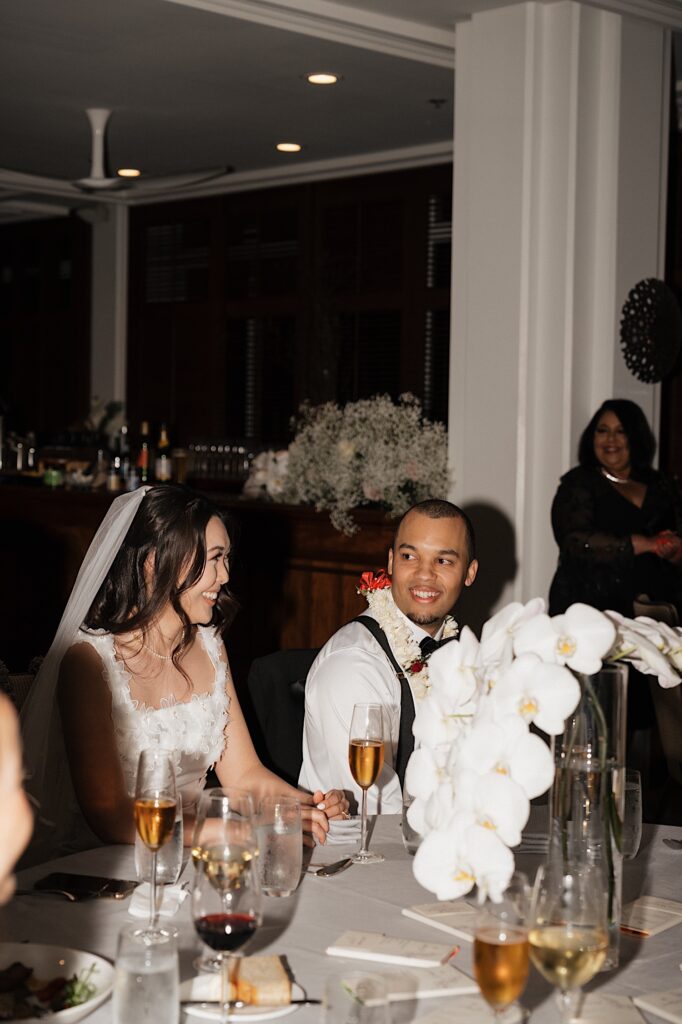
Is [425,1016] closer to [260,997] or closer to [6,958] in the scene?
[260,997]

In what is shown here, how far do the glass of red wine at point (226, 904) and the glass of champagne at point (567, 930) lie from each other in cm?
34

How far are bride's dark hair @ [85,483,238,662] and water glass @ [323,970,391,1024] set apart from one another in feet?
4.92

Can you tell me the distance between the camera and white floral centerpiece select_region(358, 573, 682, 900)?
162 cm

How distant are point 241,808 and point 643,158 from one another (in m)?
4.27

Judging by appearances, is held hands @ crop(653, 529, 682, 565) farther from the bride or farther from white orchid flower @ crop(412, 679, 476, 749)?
white orchid flower @ crop(412, 679, 476, 749)

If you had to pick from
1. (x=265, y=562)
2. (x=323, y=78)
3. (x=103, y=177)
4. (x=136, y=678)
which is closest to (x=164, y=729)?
(x=136, y=678)

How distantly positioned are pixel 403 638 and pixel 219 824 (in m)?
1.50

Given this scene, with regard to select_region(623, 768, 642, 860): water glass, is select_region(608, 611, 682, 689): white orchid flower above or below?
above

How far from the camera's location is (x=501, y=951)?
1.41 m

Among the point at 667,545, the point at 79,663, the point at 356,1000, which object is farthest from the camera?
the point at 667,545

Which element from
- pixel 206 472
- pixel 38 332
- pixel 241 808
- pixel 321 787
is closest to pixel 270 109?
pixel 206 472

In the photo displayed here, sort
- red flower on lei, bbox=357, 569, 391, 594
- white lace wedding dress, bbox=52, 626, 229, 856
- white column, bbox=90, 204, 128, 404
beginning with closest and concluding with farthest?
white lace wedding dress, bbox=52, 626, 229, 856 → red flower on lei, bbox=357, 569, 391, 594 → white column, bbox=90, 204, 128, 404

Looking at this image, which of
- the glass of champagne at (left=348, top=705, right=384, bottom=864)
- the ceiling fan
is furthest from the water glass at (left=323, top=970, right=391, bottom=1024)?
the ceiling fan

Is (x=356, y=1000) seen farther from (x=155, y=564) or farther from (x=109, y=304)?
(x=109, y=304)
